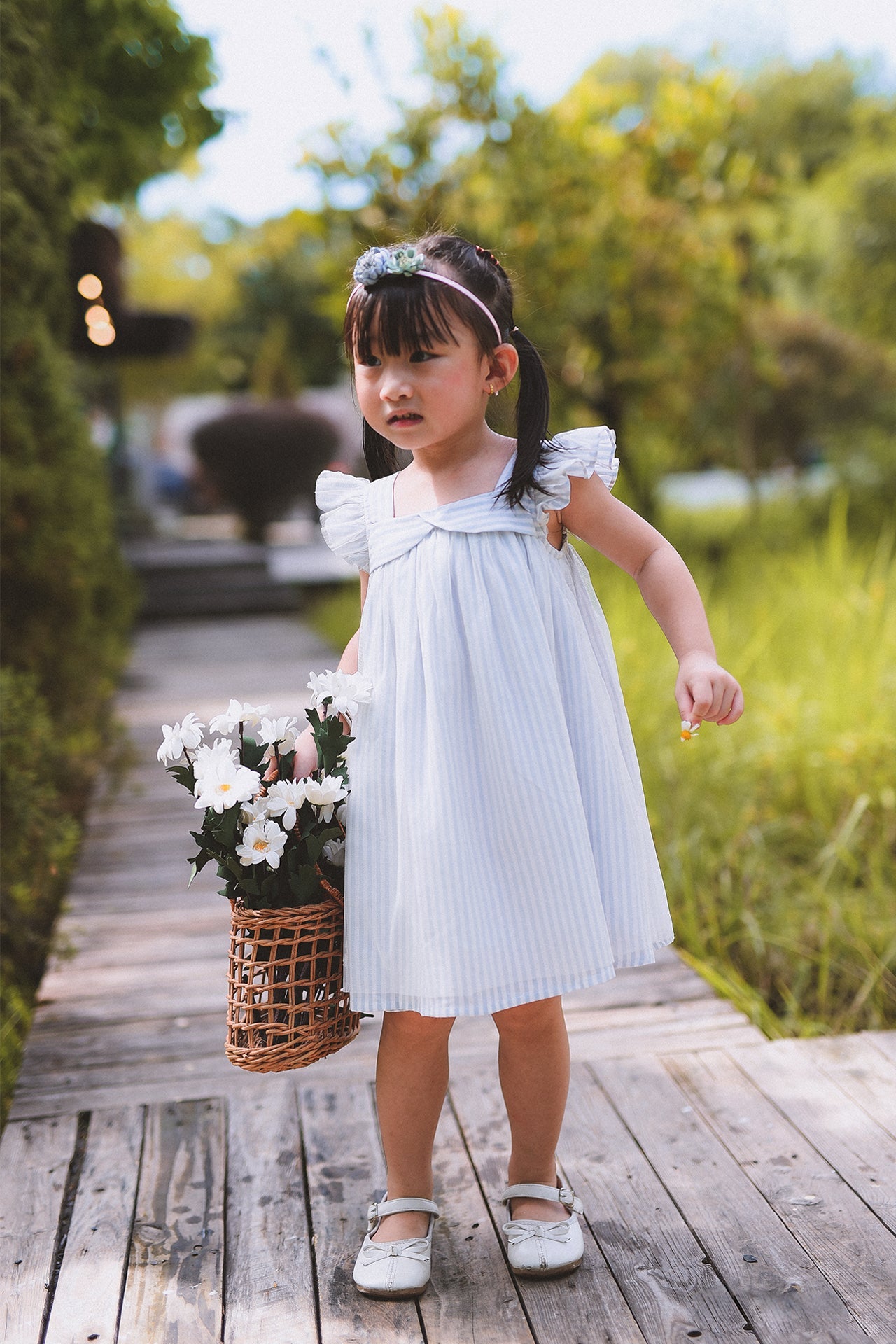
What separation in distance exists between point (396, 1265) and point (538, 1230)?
8.3 inches

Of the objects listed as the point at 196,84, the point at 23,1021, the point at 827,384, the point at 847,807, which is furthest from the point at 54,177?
the point at 827,384

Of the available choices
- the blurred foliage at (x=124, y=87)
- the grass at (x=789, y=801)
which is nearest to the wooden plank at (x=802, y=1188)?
the grass at (x=789, y=801)

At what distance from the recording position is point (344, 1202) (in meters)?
1.84

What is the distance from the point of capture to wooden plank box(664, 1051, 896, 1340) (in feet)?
5.15

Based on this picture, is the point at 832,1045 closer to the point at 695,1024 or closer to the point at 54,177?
the point at 695,1024

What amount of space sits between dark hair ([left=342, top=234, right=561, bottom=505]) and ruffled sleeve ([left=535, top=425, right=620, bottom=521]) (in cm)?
2

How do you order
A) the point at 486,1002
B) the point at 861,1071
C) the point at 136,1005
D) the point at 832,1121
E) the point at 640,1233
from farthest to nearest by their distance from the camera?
the point at 136,1005 < the point at 861,1071 < the point at 832,1121 < the point at 640,1233 < the point at 486,1002

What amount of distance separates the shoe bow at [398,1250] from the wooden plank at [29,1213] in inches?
17.8

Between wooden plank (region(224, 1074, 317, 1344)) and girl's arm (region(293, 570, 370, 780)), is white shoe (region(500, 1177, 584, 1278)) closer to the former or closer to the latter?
wooden plank (region(224, 1074, 317, 1344))

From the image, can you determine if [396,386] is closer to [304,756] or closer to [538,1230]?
[304,756]

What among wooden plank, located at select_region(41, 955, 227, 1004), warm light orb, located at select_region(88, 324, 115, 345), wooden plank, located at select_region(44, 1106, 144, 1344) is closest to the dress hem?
wooden plank, located at select_region(44, 1106, 144, 1344)

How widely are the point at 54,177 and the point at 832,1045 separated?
3.81 m

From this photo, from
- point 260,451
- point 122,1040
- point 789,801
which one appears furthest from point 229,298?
point 122,1040

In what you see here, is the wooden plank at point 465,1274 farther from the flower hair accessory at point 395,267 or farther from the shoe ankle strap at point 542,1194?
the flower hair accessory at point 395,267
